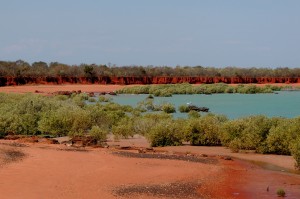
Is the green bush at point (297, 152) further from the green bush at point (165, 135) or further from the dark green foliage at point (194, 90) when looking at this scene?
the dark green foliage at point (194, 90)

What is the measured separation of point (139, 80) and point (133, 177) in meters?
81.7

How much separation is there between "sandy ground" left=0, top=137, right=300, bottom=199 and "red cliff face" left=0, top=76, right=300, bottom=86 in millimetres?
66047

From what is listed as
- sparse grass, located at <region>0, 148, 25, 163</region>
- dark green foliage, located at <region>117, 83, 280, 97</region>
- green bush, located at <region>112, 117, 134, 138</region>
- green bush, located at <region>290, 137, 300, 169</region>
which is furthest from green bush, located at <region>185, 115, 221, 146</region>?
dark green foliage, located at <region>117, 83, 280, 97</region>

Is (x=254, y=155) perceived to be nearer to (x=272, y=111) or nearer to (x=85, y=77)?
(x=272, y=111)

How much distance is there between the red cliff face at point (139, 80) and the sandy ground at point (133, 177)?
217 ft

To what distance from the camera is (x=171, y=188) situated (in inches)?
590

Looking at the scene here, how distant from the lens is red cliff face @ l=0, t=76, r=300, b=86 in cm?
8739

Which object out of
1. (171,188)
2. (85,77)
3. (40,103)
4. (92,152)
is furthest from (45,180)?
(85,77)

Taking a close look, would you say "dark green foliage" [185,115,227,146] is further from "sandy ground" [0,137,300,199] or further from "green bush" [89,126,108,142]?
"green bush" [89,126,108,142]

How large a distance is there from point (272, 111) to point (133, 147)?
2083 cm

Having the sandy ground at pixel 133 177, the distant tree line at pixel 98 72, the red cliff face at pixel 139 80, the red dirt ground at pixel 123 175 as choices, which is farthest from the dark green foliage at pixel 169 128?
the distant tree line at pixel 98 72

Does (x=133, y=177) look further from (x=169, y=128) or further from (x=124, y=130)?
(x=124, y=130)

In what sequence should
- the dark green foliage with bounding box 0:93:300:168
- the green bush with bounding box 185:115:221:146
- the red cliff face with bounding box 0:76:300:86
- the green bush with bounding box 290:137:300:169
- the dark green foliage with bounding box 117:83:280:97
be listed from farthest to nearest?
the red cliff face with bounding box 0:76:300:86
the dark green foliage with bounding box 117:83:280:97
the green bush with bounding box 185:115:221:146
the dark green foliage with bounding box 0:93:300:168
the green bush with bounding box 290:137:300:169

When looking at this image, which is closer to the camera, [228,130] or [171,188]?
[171,188]
